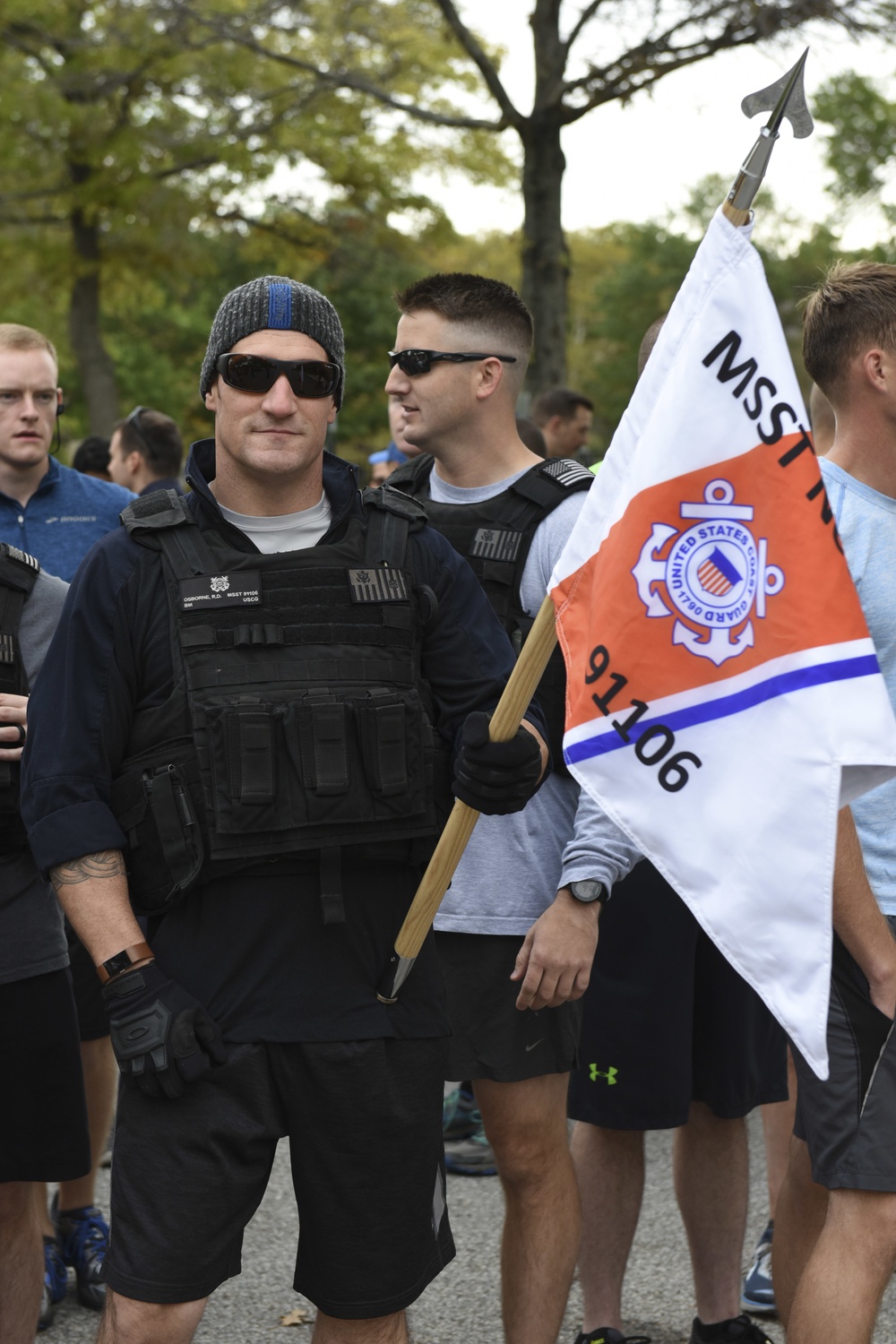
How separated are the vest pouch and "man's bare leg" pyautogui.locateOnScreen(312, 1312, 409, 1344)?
0.79m

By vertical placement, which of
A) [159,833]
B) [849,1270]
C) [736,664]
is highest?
[736,664]

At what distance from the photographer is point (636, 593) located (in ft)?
8.41

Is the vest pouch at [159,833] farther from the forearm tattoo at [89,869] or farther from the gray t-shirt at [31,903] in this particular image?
the gray t-shirt at [31,903]

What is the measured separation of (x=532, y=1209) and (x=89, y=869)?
1.42 meters

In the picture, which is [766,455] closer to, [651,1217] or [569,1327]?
[569,1327]

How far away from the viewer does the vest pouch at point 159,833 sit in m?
2.63

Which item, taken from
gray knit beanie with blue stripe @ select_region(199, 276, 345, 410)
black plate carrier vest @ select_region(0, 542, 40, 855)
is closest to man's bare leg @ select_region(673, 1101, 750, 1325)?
black plate carrier vest @ select_region(0, 542, 40, 855)

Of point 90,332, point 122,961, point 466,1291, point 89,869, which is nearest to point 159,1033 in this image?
point 122,961

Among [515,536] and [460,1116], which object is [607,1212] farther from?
[460,1116]

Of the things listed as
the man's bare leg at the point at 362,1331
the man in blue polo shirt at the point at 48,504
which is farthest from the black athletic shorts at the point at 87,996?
the man's bare leg at the point at 362,1331

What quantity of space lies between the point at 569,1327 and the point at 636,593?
94.5 inches

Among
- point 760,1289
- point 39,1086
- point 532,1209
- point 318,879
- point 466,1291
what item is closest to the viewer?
point 318,879

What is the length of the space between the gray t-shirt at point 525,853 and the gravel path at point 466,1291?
4.17 feet

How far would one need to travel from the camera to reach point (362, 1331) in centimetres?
270
